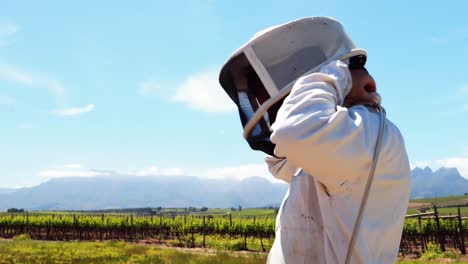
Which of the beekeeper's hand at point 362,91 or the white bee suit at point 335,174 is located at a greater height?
the beekeeper's hand at point 362,91

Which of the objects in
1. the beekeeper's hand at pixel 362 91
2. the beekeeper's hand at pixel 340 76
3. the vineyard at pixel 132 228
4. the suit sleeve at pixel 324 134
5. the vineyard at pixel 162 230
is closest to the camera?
the suit sleeve at pixel 324 134

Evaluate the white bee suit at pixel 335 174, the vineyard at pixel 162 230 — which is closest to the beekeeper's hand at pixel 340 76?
the white bee suit at pixel 335 174

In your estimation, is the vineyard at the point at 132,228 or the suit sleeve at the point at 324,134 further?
the vineyard at the point at 132,228

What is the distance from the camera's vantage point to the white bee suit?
125cm

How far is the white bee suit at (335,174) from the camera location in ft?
4.09

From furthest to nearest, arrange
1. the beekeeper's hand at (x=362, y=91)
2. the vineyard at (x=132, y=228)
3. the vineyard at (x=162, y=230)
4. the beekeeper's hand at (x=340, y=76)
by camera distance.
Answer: the vineyard at (x=132, y=228), the vineyard at (x=162, y=230), the beekeeper's hand at (x=362, y=91), the beekeeper's hand at (x=340, y=76)

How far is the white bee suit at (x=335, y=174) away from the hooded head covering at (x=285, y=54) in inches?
4.9

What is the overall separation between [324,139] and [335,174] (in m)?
0.13

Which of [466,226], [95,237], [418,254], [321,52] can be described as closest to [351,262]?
[321,52]

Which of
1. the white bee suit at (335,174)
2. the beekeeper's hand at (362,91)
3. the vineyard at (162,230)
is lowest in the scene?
the vineyard at (162,230)

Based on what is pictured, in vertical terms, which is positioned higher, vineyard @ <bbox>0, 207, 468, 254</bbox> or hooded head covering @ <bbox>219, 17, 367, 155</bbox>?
hooded head covering @ <bbox>219, 17, 367, 155</bbox>

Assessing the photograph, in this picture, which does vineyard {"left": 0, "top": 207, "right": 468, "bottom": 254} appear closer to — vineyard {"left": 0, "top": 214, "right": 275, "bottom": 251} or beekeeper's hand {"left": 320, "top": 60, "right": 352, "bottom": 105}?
vineyard {"left": 0, "top": 214, "right": 275, "bottom": 251}

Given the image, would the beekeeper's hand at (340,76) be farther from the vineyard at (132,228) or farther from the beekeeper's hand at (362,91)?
the vineyard at (132,228)

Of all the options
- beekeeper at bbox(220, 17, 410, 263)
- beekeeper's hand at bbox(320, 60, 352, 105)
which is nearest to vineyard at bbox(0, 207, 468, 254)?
beekeeper at bbox(220, 17, 410, 263)
